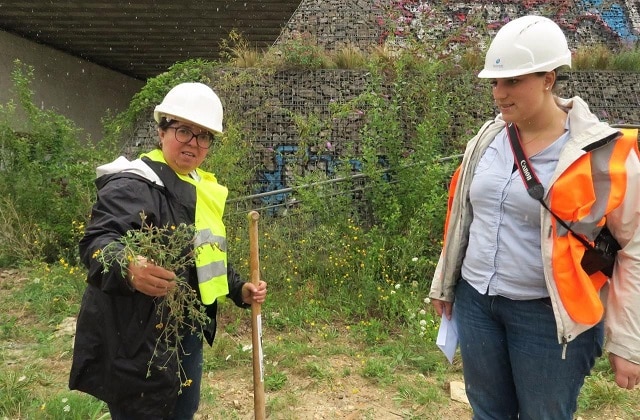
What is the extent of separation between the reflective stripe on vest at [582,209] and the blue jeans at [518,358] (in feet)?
0.42

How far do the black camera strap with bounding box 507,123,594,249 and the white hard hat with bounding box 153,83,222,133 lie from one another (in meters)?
1.12

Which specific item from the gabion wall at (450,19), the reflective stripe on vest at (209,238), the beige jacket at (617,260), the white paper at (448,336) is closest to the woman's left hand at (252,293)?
the reflective stripe on vest at (209,238)

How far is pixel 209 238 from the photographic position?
202 centimetres

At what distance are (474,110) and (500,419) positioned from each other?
6.14 m

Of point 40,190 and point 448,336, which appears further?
point 40,190

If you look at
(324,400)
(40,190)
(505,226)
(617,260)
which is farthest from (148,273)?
(40,190)

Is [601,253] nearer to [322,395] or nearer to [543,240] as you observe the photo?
[543,240]

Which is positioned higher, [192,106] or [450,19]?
[450,19]

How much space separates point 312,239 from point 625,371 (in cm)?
399

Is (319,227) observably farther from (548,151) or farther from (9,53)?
(9,53)

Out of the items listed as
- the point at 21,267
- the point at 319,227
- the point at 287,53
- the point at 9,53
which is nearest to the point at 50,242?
the point at 21,267

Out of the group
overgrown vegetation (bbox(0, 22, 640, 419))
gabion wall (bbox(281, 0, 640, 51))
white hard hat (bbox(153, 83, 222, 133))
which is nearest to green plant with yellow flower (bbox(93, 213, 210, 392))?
white hard hat (bbox(153, 83, 222, 133))

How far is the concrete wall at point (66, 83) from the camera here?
1204 centimetres

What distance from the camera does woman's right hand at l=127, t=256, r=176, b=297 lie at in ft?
5.28
